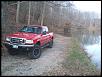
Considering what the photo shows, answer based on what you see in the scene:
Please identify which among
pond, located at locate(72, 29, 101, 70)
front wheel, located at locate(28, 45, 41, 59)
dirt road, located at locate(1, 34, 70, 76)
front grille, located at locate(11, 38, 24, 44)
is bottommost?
pond, located at locate(72, 29, 101, 70)

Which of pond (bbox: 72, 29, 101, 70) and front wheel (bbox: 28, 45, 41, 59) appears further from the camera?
pond (bbox: 72, 29, 101, 70)

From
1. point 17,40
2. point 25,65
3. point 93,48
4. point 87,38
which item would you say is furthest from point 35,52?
point 87,38

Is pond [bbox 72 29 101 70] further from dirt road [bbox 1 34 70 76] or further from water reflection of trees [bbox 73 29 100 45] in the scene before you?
dirt road [bbox 1 34 70 76]

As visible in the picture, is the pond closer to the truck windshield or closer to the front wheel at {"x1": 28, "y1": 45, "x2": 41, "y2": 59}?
the front wheel at {"x1": 28, "y1": 45, "x2": 41, "y2": 59}

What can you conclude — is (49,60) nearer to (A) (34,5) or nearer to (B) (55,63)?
(B) (55,63)

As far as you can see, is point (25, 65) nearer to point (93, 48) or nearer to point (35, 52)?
point (35, 52)

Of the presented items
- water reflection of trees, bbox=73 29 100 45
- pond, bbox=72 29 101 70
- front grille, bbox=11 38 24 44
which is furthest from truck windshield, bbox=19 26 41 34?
water reflection of trees, bbox=73 29 100 45

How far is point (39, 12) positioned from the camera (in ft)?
116

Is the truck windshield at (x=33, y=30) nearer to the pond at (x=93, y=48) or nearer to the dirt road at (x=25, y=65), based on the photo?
the dirt road at (x=25, y=65)

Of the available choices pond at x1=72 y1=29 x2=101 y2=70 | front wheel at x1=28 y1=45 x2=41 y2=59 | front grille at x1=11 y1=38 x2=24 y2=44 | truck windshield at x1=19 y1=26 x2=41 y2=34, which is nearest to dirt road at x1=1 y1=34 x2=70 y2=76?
front wheel at x1=28 y1=45 x2=41 y2=59

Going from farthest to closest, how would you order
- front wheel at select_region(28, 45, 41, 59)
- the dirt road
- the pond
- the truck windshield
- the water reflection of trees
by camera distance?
the water reflection of trees, the pond, the truck windshield, front wheel at select_region(28, 45, 41, 59), the dirt road

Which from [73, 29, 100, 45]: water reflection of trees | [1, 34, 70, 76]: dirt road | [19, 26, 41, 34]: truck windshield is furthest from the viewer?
[73, 29, 100, 45]: water reflection of trees

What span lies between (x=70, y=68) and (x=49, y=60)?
6.12ft

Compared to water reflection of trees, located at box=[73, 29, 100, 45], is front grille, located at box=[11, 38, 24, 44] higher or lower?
higher
